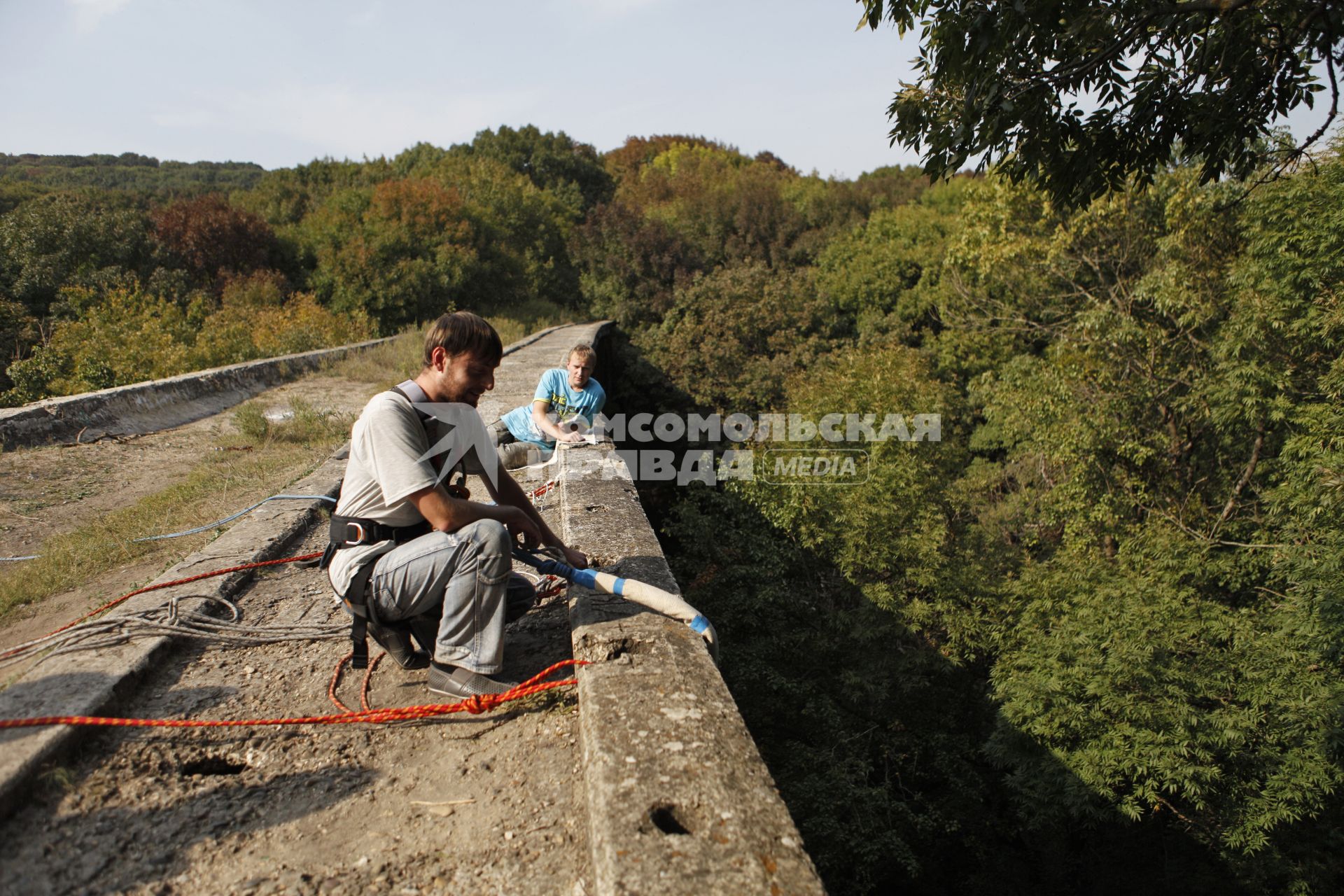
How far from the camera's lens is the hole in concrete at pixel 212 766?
2.36 meters

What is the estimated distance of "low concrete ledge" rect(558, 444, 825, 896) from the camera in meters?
1.77

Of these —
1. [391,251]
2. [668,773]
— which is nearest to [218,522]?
[668,773]

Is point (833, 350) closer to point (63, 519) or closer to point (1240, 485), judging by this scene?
point (1240, 485)

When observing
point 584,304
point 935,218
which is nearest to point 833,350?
point 935,218

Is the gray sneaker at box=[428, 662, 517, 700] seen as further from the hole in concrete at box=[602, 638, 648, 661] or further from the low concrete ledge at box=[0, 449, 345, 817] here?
the low concrete ledge at box=[0, 449, 345, 817]

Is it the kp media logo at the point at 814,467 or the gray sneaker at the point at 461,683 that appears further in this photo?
the kp media logo at the point at 814,467

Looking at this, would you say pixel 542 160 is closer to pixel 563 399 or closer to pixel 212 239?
pixel 212 239

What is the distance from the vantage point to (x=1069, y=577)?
9.52 meters

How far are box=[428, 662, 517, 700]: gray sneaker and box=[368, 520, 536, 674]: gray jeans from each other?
3 centimetres

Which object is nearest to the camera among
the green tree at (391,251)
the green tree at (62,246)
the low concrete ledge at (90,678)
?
the low concrete ledge at (90,678)

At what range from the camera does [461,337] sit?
8.66ft

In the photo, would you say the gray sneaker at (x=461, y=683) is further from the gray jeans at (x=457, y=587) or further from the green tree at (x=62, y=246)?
the green tree at (x=62, y=246)

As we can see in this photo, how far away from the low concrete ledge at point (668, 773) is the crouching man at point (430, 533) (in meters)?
0.41

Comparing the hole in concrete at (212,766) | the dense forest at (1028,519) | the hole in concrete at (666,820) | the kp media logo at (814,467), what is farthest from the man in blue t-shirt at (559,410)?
the kp media logo at (814,467)
